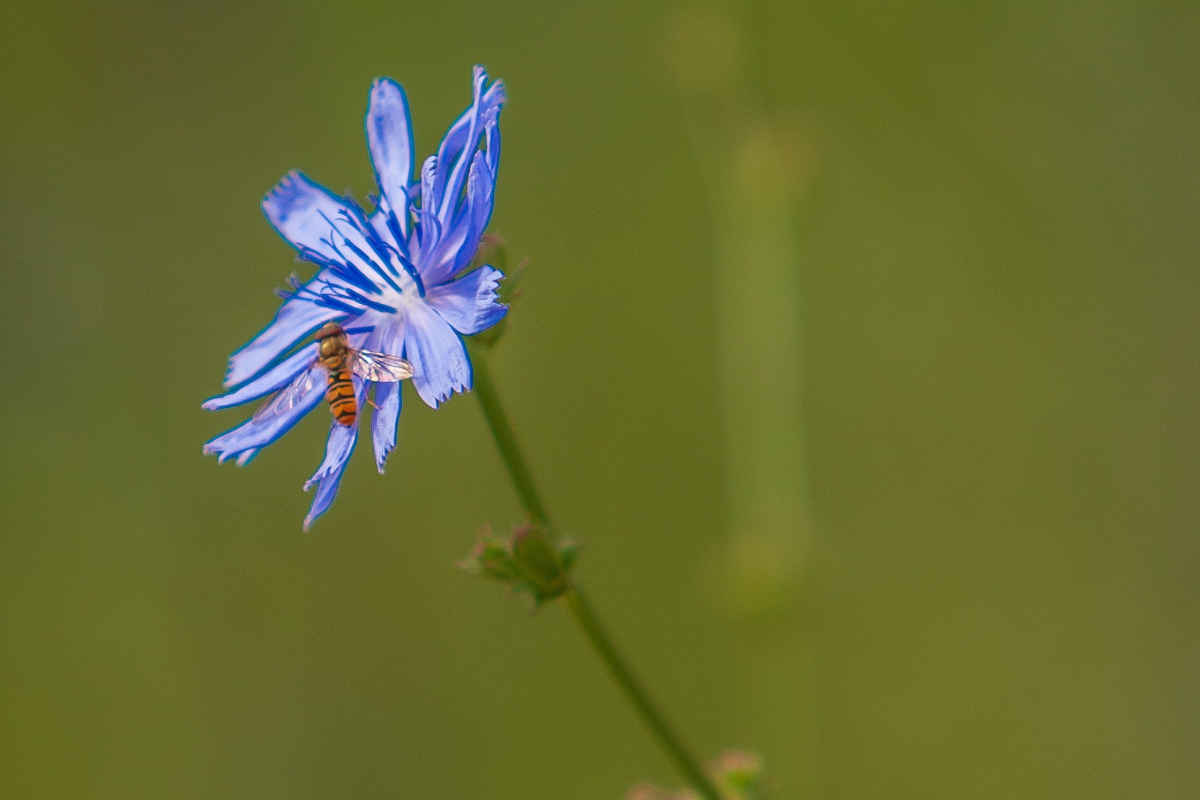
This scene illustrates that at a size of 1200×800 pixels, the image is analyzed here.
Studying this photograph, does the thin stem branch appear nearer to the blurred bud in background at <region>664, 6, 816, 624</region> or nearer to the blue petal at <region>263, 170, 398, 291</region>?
the blue petal at <region>263, 170, 398, 291</region>

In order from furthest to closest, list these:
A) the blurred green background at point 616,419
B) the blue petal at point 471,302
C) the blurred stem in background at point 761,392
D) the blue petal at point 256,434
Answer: the blurred green background at point 616,419 → the blurred stem in background at point 761,392 → the blue petal at point 256,434 → the blue petal at point 471,302

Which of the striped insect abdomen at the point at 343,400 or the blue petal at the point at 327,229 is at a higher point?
the blue petal at the point at 327,229

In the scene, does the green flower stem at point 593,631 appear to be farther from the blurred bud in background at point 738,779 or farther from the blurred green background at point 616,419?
the blurred green background at point 616,419

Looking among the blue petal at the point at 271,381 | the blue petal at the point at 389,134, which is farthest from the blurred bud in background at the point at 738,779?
the blue petal at the point at 389,134

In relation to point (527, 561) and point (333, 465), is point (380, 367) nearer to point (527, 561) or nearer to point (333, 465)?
point (333, 465)

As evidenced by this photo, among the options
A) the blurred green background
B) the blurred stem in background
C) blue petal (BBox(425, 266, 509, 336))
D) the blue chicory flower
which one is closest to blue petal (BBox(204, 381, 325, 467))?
the blue chicory flower

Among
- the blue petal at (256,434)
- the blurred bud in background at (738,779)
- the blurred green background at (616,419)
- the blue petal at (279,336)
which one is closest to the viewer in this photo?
the blue petal at (256,434)

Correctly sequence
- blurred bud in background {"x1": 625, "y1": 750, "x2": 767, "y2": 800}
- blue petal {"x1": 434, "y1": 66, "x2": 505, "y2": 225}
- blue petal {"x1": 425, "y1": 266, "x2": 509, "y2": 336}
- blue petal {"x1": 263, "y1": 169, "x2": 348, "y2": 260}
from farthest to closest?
blue petal {"x1": 263, "y1": 169, "x2": 348, "y2": 260}
blurred bud in background {"x1": 625, "y1": 750, "x2": 767, "y2": 800}
blue petal {"x1": 434, "y1": 66, "x2": 505, "y2": 225}
blue petal {"x1": 425, "y1": 266, "x2": 509, "y2": 336}
